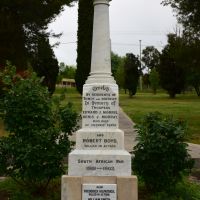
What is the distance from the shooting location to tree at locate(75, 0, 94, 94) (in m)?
40.9

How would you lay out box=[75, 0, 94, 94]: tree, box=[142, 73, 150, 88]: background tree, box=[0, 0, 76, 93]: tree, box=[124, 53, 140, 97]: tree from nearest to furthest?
1. box=[0, 0, 76, 93]: tree
2. box=[75, 0, 94, 94]: tree
3. box=[124, 53, 140, 97]: tree
4. box=[142, 73, 150, 88]: background tree

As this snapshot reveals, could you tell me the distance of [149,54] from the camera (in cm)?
10231

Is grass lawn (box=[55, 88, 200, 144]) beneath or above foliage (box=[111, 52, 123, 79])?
beneath

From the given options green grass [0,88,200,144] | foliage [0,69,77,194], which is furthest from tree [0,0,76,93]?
foliage [0,69,77,194]

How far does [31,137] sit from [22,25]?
53.1 feet

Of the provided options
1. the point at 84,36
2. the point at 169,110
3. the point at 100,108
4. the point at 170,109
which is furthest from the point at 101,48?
the point at 84,36

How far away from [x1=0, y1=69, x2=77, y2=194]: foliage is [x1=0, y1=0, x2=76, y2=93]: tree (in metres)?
14.7

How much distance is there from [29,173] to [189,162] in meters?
2.65

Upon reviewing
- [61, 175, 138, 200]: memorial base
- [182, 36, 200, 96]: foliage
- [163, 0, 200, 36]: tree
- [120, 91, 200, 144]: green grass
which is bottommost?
[120, 91, 200, 144]: green grass

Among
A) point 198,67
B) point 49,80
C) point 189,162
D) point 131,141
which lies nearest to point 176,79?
point 49,80

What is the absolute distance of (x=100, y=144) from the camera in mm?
7840

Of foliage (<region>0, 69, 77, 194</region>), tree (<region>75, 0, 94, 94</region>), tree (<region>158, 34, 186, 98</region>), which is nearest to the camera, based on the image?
foliage (<region>0, 69, 77, 194</region>)

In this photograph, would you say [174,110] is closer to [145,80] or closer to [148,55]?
[145,80]

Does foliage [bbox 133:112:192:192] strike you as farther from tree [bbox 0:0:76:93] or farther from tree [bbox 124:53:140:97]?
tree [bbox 124:53:140:97]
